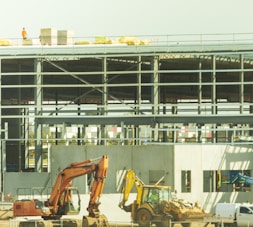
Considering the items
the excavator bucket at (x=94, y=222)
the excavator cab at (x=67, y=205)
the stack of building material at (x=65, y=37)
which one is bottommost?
the excavator bucket at (x=94, y=222)

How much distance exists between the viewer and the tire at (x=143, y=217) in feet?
165

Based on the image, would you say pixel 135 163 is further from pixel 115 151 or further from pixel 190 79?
pixel 190 79

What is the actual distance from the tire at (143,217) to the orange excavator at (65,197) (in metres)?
2.51

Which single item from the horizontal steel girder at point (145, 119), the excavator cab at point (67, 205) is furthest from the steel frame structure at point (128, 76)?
the excavator cab at point (67, 205)

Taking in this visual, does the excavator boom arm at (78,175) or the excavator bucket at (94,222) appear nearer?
the excavator bucket at (94,222)

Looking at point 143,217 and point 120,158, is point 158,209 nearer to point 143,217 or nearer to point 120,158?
point 143,217

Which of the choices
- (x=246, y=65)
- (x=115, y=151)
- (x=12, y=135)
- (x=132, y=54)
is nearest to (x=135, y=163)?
(x=115, y=151)

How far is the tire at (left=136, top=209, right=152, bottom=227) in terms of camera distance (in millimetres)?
50219

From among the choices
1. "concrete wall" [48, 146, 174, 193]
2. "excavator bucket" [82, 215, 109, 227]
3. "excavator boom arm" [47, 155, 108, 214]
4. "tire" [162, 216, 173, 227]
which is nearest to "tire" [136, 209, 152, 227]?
"tire" [162, 216, 173, 227]

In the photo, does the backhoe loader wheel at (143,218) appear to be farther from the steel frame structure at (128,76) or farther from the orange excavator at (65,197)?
the steel frame structure at (128,76)

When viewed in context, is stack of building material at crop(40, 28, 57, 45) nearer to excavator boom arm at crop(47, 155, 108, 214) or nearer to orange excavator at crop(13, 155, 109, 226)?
orange excavator at crop(13, 155, 109, 226)

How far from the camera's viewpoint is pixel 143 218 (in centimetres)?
5056

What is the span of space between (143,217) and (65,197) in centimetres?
513

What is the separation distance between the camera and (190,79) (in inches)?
3423
